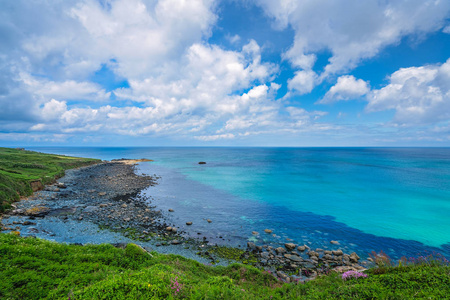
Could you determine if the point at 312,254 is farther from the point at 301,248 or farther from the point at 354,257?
the point at 354,257

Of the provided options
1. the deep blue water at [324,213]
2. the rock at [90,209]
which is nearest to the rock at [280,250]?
the deep blue water at [324,213]

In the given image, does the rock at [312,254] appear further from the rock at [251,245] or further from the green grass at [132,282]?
the green grass at [132,282]

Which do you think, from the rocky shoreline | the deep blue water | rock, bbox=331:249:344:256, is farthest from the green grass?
the deep blue water

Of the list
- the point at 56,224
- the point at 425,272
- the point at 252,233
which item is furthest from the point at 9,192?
the point at 425,272

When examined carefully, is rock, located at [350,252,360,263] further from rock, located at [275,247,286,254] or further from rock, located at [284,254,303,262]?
rock, located at [275,247,286,254]

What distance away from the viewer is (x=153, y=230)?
23984mm

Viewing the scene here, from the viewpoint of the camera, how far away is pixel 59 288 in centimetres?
814

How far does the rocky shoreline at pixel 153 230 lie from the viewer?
17700 millimetres

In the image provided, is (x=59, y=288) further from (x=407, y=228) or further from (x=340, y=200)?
(x=340, y=200)

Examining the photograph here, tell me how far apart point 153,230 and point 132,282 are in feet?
58.1

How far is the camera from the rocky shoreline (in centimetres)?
1770

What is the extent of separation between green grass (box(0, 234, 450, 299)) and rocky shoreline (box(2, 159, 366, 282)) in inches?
270

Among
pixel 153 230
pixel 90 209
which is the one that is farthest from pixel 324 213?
pixel 90 209

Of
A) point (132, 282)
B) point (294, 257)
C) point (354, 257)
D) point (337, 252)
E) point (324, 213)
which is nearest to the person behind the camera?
point (132, 282)
